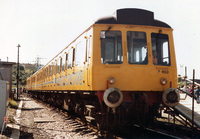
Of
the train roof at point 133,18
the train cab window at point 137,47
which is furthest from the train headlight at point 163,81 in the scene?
the train roof at point 133,18

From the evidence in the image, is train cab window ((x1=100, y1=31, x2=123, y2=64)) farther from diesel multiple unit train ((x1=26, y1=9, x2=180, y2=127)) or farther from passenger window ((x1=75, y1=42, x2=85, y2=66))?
passenger window ((x1=75, y1=42, x2=85, y2=66))

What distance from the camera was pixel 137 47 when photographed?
7.10 metres

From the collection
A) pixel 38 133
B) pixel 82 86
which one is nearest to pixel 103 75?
pixel 82 86

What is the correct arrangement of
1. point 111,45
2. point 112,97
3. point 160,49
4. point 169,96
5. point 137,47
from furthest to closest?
point 160,49 → point 137,47 → point 111,45 → point 169,96 → point 112,97

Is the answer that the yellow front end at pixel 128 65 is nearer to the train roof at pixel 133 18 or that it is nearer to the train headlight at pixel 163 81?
the train headlight at pixel 163 81

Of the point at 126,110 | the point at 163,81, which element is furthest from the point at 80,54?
the point at 163,81

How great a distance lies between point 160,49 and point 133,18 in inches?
45.8

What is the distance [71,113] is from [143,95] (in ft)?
19.7

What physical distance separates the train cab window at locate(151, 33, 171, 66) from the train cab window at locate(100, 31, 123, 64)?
3.25 ft

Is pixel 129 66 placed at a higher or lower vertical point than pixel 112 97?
higher

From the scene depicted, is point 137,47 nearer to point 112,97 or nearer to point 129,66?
point 129,66

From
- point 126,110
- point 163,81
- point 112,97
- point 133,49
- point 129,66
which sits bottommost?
point 126,110

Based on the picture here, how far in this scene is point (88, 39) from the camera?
7.38 metres

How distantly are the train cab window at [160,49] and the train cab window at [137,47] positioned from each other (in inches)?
11.1
